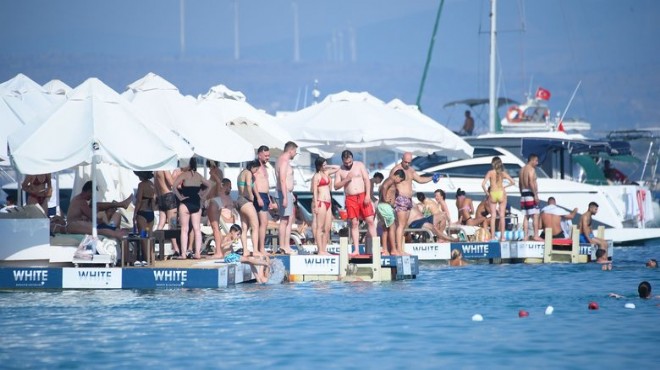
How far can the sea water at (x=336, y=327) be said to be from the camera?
1470cm

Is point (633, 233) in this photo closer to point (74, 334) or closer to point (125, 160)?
point (125, 160)

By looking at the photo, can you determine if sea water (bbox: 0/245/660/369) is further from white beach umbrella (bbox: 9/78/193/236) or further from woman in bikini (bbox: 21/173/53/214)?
woman in bikini (bbox: 21/173/53/214)

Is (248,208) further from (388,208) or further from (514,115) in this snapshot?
(514,115)

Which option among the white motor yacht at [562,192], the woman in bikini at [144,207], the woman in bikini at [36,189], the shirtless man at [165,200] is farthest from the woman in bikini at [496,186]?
the woman in bikini at [36,189]

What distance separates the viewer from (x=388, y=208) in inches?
893

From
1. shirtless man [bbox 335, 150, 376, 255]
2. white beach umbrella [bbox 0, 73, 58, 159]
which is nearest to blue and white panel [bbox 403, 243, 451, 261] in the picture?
shirtless man [bbox 335, 150, 376, 255]

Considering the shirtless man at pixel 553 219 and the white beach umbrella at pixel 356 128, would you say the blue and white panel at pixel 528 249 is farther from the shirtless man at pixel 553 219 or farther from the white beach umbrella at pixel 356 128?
the white beach umbrella at pixel 356 128

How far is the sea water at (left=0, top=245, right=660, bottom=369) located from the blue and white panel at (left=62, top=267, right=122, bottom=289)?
0.67 feet

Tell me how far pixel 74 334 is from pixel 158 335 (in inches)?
39.0

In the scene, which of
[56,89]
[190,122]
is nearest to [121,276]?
[190,122]

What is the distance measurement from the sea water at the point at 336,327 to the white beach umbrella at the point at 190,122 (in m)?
2.91

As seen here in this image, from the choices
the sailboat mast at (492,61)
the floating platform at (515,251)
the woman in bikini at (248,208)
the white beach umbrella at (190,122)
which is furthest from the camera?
the sailboat mast at (492,61)

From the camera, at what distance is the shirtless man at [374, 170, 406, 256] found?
74.2ft

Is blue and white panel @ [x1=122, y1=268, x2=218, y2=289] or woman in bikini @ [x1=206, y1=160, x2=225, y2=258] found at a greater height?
woman in bikini @ [x1=206, y1=160, x2=225, y2=258]
